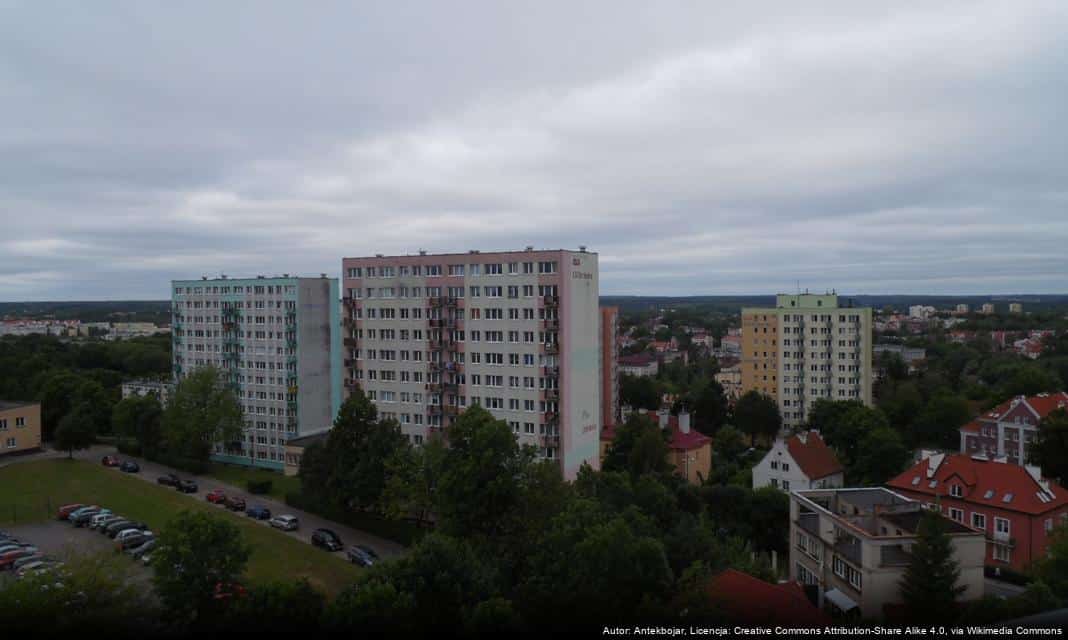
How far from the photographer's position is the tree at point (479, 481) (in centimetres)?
1589

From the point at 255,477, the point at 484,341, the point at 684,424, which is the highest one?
the point at 484,341

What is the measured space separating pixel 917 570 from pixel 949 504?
11693 mm

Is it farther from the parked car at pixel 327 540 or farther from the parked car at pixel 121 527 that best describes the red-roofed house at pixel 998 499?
the parked car at pixel 121 527

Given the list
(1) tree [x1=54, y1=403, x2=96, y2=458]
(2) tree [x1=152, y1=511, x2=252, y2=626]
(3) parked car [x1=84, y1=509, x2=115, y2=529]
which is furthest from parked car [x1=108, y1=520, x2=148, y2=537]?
(1) tree [x1=54, y1=403, x2=96, y2=458]

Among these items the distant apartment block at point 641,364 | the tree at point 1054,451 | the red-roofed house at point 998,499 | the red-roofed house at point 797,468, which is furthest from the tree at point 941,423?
the distant apartment block at point 641,364

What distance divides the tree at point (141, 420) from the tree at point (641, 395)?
27.3 meters

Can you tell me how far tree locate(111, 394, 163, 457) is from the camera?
3161cm

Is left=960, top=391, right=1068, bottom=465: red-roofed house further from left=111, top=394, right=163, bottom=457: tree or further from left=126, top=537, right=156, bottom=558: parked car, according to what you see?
left=111, top=394, right=163, bottom=457: tree

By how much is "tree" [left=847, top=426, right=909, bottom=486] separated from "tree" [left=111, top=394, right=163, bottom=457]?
28404mm

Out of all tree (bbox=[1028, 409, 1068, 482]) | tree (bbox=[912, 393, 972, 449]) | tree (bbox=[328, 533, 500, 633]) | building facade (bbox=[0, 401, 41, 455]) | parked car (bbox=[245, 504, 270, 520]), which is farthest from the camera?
tree (bbox=[912, 393, 972, 449])

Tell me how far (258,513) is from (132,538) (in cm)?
440

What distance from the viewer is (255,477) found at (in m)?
28.9

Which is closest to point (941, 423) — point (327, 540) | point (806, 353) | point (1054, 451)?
point (806, 353)

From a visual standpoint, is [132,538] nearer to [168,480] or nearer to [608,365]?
[168,480]
